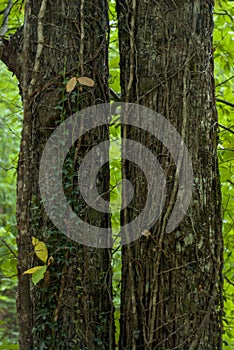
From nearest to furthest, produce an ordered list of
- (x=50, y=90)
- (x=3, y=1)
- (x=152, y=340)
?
→ (x=152, y=340) < (x=50, y=90) < (x=3, y=1)

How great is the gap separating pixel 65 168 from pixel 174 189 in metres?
0.55

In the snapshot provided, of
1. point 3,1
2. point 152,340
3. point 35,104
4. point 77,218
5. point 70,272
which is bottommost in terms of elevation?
point 152,340

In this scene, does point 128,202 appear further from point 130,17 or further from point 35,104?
point 130,17

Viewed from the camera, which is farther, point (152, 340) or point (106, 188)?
point (106, 188)

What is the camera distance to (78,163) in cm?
247

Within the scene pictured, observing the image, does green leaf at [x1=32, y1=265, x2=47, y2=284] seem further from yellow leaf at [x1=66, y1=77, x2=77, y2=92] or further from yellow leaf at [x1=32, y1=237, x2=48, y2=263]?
yellow leaf at [x1=66, y1=77, x2=77, y2=92]

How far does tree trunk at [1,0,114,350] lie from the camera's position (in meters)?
2.37

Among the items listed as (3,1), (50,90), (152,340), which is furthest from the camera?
(3,1)

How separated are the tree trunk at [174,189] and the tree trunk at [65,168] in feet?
0.44

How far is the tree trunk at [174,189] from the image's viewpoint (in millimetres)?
2381

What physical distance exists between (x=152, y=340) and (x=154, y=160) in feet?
2.87

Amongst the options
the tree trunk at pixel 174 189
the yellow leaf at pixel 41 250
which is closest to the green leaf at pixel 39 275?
the yellow leaf at pixel 41 250

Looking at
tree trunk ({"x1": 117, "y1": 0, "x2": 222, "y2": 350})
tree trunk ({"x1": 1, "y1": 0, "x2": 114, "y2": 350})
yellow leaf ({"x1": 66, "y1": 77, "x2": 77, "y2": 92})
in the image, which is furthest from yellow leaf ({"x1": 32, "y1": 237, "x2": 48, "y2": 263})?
yellow leaf ({"x1": 66, "y1": 77, "x2": 77, "y2": 92})

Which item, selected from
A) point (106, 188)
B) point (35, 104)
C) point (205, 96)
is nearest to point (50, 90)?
point (35, 104)
